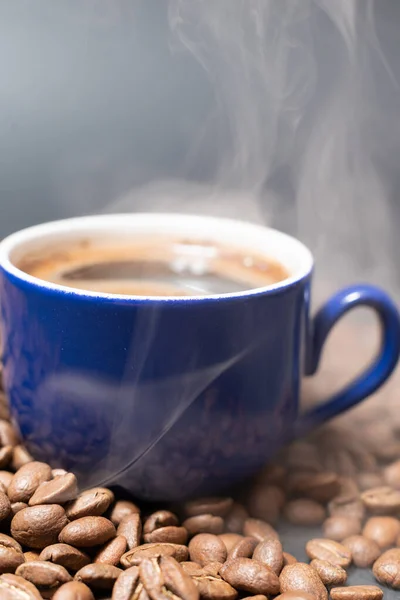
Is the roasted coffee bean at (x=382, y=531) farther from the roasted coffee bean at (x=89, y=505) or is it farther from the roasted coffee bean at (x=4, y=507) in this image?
the roasted coffee bean at (x=4, y=507)

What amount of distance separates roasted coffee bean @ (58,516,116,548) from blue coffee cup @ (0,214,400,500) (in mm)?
87

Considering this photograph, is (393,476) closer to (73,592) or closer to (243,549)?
(243,549)

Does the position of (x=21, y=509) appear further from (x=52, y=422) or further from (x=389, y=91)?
(x=389, y=91)

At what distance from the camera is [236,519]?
111 cm

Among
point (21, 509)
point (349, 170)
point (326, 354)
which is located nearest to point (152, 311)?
point (21, 509)

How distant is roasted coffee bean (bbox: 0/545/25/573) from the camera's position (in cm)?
92

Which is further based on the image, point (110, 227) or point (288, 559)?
point (110, 227)

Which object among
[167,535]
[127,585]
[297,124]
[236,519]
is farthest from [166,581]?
[297,124]

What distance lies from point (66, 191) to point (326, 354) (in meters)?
0.67

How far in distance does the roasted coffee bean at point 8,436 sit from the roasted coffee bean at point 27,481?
0.10 meters

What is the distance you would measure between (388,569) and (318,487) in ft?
0.57

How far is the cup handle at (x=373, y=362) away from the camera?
117 cm

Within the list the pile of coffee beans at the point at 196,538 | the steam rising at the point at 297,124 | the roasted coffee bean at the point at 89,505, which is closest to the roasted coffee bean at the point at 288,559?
the pile of coffee beans at the point at 196,538

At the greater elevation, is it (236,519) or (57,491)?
(57,491)
